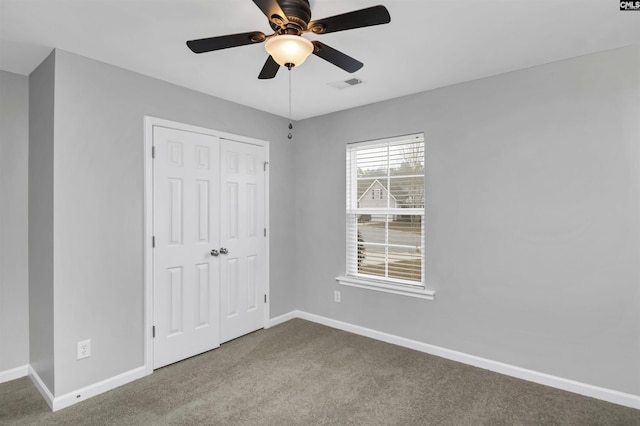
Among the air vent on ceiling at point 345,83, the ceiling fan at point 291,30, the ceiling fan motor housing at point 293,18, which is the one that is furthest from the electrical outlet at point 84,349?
the air vent on ceiling at point 345,83

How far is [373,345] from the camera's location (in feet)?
11.5

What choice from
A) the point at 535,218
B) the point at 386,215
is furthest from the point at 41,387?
the point at 535,218

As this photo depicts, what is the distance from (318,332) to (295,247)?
1088 millimetres

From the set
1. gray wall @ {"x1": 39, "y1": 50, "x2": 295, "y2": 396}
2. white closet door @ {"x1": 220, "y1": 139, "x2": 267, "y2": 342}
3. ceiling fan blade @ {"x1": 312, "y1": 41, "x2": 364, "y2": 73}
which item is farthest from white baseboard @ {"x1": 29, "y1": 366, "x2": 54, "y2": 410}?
ceiling fan blade @ {"x1": 312, "y1": 41, "x2": 364, "y2": 73}

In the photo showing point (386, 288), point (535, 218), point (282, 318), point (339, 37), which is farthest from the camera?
point (282, 318)

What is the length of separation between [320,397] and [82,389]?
5.74 feet

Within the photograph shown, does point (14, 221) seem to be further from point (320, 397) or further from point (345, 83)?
point (345, 83)

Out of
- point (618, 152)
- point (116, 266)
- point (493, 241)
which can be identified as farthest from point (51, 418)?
point (618, 152)

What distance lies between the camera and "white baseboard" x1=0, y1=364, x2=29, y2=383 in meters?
2.78

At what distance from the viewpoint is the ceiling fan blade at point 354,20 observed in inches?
59.7

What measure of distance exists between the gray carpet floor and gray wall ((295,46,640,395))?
0.31 metres

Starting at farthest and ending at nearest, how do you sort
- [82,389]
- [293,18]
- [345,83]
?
[345,83] < [82,389] < [293,18]

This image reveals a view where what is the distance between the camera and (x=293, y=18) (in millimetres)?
1695

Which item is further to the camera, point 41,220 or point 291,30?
point 41,220
